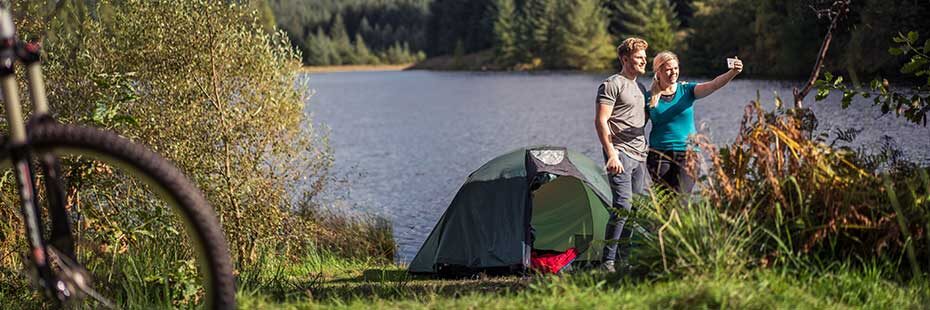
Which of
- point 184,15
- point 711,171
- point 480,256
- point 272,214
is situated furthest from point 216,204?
point 711,171

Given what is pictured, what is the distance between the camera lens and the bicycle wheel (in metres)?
2.69

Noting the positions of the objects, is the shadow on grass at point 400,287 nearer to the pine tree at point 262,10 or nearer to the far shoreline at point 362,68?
the pine tree at point 262,10

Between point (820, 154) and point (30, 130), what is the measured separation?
323 centimetres

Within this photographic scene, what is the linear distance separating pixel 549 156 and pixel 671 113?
8.80 feet

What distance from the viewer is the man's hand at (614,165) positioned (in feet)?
19.5

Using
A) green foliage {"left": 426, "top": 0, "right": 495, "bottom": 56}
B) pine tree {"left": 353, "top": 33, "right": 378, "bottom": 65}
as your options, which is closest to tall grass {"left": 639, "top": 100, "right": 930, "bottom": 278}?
green foliage {"left": 426, "top": 0, "right": 495, "bottom": 56}

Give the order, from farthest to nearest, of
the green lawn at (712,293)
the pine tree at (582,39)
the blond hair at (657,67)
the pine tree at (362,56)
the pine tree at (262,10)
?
1. the pine tree at (362,56)
2. the pine tree at (582,39)
3. the pine tree at (262,10)
4. the blond hair at (657,67)
5. the green lawn at (712,293)

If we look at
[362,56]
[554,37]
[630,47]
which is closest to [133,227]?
[630,47]

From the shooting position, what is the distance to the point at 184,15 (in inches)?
348

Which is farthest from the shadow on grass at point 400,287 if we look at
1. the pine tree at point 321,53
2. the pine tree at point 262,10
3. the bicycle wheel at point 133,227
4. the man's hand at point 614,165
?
the pine tree at point 321,53

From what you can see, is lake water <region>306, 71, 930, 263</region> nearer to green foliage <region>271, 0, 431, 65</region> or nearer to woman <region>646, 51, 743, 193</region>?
woman <region>646, 51, 743, 193</region>

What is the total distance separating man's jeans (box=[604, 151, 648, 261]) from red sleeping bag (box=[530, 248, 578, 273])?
224cm

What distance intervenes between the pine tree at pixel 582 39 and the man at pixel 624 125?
204ft

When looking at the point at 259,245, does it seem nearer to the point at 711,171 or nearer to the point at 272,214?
the point at 272,214
